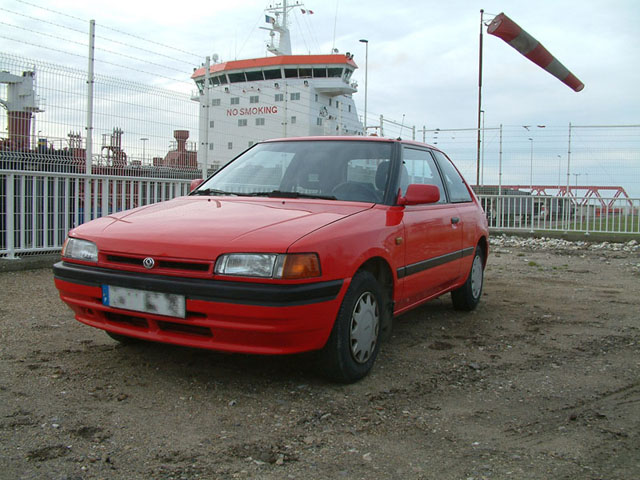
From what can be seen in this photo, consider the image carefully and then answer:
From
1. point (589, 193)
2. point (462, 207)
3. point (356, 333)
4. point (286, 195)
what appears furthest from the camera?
point (589, 193)

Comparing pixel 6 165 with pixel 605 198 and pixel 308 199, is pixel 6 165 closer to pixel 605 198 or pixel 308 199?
pixel 308 199

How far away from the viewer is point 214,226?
3.12 m

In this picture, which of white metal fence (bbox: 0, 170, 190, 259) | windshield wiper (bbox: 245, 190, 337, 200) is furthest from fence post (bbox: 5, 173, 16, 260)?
windshield wiper (bbox: 245, 190, 337, 200)

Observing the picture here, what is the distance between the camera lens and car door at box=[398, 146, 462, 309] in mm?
3914

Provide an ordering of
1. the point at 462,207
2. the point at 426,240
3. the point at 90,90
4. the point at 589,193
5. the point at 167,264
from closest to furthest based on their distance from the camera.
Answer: the point at 167,264
the point at 426,240
the point at 462,207
the point at 90,90
the point at 589,193

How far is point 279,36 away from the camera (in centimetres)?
2794

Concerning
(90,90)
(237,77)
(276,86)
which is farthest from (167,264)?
(237,77)

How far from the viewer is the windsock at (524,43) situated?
384 inches

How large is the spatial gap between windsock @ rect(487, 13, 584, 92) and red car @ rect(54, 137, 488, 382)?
6.57 m

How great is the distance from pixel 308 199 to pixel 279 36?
2596 centimetres

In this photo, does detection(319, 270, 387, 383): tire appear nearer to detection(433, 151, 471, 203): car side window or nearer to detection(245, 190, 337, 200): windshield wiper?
detection(245, 190, 337, 200): windshield wiper

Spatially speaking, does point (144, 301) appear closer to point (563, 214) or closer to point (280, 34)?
Answer: point (563, 214)

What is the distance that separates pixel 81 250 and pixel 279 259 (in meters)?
1.22

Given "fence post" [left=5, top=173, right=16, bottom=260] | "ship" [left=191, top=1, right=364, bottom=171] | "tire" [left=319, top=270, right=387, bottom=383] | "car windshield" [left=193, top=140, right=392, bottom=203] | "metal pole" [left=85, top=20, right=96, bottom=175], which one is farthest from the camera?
"ship" [left=191, top=1, right=364, bottom=171]
